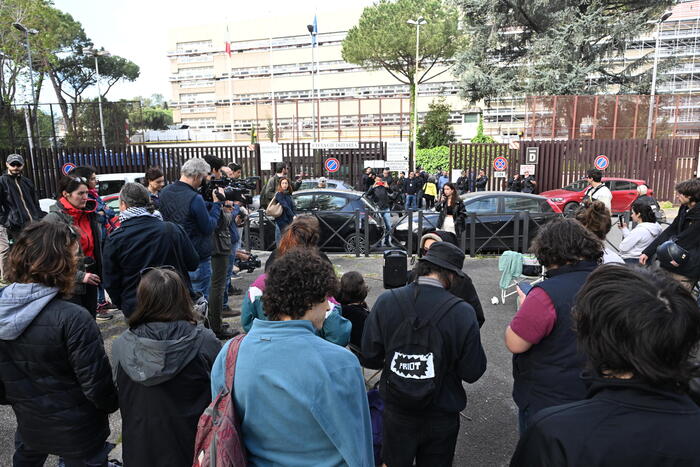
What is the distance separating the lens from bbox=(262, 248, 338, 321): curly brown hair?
1783 mm

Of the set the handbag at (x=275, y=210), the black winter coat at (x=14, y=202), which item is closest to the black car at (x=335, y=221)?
the handbag at (x=275, y=210)

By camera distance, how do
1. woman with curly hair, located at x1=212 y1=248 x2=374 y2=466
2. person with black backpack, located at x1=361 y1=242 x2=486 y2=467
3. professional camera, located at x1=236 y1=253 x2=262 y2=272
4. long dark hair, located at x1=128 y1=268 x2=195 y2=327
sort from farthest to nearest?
professional camera, located at x1=236 y1=253 x2=262 y2=272
person with black backpack, located at x1=361 y1=242 x2=486 y2=467
long dark hair, located at x1=128 y1=268 x2=195 y2=327
woman with curly hair, located at x1=212 y1=248 x2=374 y2=466

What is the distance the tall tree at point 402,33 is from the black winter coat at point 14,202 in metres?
36.4

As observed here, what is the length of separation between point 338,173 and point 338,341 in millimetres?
17551

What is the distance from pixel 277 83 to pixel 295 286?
64.6 metres

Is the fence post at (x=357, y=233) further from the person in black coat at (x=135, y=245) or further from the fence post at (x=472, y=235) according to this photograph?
the person in black coat at (x=135, y=245)

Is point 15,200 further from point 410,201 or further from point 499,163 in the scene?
point 499,163

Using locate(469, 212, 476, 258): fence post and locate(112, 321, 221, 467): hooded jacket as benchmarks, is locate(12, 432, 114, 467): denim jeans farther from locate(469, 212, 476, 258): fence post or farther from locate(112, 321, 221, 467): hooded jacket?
locate(469, 212, 476, 258): fence post

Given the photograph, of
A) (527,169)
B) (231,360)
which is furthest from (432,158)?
(231,360)

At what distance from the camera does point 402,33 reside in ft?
132

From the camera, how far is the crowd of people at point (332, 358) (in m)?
1.27

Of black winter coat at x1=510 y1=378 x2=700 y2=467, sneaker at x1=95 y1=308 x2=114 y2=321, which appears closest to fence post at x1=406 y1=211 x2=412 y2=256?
sneaker at x1=95 y1=308 x2=114 y2=321

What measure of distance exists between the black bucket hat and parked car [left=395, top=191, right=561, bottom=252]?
733 cm

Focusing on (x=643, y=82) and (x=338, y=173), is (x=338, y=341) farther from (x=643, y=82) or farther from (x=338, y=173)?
(x=643, y=82)
